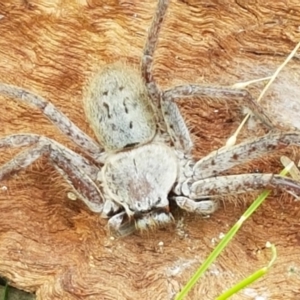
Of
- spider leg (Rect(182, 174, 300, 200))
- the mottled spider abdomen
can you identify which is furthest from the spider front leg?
the mottled spider abdomen

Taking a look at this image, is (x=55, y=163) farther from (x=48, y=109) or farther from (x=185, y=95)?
(x=185, y=95)

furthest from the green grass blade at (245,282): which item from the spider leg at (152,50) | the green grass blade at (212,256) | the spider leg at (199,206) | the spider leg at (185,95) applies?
the spider leg at (152,50)

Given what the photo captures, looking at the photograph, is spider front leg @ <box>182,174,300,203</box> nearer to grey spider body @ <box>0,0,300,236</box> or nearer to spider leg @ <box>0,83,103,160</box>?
grey spider body @ <box>0,0,300,236</box>

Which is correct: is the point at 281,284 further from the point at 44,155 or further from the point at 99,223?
the point at 44,155

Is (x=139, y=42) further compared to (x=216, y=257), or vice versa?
(x=139, y=42)

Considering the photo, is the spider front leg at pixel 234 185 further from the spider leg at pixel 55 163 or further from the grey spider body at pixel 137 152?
the spider leg at pixel 55 163

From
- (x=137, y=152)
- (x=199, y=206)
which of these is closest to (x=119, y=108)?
(x=137, y=152)

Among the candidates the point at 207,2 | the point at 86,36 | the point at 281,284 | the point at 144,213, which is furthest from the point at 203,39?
the point at 281,284
